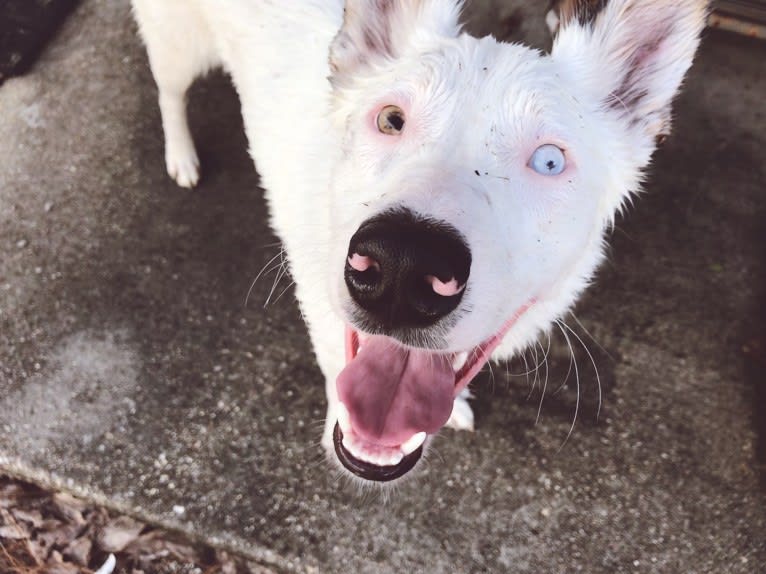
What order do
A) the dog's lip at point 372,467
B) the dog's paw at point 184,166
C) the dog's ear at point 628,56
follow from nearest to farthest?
the dog's ear at point 628,56
the dog's lip at point 372,467
the dog's paw at point 184,166

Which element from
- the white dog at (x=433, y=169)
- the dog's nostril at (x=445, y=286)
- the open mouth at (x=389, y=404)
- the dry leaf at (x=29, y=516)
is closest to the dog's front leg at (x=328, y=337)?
the white dog at (x=433, y=169)

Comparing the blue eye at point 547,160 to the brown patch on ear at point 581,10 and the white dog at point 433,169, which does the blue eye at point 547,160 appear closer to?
the white dog at point 433,169

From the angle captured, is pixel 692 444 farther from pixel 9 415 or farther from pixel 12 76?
pixel 12 76

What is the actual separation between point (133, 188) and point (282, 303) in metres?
1.27

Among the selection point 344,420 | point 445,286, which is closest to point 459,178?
point 445,286

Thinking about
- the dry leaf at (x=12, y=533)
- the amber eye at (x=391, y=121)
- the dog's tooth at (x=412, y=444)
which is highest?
the amber eye at (x=391, y=121)

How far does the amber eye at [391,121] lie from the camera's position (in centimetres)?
212

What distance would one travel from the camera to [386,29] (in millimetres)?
2416

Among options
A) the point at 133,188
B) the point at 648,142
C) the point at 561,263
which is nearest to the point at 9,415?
the point at 133,188

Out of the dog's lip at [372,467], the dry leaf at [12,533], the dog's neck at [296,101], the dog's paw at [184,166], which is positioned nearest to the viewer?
the dog's lip at [372,467]

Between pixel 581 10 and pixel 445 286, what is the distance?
1.31 metres

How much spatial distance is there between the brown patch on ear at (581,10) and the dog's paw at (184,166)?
8.13 ft

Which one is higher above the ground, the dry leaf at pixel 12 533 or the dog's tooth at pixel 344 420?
the dog's tooth at pixel 344 420

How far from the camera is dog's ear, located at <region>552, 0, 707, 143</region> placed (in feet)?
7.09
